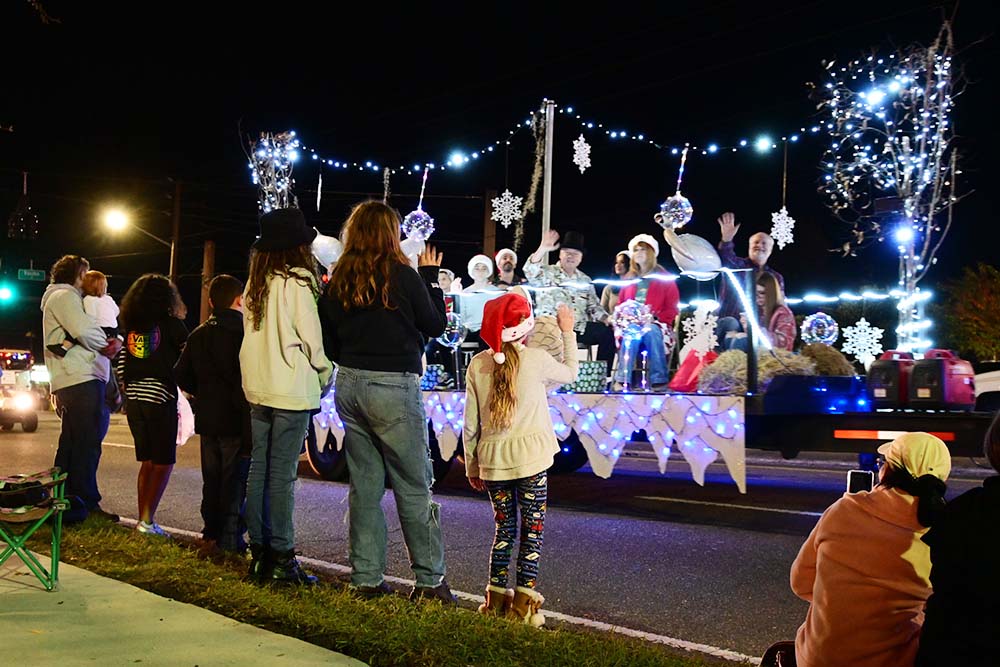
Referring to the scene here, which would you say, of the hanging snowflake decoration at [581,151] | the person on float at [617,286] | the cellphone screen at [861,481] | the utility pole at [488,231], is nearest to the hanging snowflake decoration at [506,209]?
the hanging snowflake decoration at [581,151]

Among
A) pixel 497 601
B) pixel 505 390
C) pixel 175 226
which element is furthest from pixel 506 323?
pixel 175 226

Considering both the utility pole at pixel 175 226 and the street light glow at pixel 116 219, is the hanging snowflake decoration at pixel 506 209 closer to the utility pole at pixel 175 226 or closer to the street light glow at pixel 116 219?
the utility pole at pixel 175 226

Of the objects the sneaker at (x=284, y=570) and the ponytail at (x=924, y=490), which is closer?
the ponytail at (x=924, y=490)

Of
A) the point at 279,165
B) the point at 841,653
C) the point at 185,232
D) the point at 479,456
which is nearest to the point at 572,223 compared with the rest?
the point at 279,165

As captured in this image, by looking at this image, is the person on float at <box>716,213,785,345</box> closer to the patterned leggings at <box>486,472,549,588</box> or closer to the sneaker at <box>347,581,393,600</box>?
the patterned leggings at <box>486,472,549,588</box>

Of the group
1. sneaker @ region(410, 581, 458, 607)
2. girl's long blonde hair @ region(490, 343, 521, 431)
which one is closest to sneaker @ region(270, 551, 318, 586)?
sneaker @ region(410, 581, 458, 607)

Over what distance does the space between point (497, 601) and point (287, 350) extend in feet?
5.44

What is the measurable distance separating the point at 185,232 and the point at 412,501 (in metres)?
37.4

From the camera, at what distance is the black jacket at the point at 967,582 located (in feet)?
8.18

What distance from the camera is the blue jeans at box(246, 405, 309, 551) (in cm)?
530

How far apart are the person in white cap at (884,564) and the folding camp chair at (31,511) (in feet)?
12.7

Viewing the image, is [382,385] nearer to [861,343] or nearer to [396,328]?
[396,328]

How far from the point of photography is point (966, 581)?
2.53m

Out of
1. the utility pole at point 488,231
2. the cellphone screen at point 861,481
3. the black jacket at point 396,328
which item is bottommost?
the cellphone screen at point 861,481
